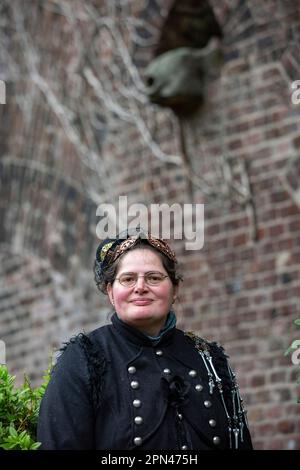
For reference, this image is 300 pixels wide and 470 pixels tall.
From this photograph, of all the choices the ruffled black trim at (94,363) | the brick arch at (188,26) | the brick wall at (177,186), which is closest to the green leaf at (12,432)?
the ruffled black trim at (94,363)

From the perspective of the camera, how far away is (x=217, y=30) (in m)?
6.48

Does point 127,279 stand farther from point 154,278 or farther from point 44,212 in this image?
point 44,212

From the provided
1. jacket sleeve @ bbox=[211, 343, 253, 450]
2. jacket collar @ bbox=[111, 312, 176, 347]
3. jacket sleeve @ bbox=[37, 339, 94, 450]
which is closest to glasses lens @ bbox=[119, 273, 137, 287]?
jacket collar @ bbox=[111, 312, 176, 347]

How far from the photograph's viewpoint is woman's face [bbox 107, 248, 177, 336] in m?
2.85

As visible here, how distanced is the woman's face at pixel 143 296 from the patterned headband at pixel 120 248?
0.02m

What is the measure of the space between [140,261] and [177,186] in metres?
3.46

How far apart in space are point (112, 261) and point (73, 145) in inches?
177

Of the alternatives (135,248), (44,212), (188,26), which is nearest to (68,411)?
(135,248)

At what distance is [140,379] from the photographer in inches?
110

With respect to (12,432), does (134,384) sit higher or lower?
higher

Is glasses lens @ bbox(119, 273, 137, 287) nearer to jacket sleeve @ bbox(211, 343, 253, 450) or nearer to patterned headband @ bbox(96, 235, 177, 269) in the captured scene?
patterned headband @ bbox(96, 235, 177, 269)

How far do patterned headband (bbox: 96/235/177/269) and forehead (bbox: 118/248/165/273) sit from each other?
2 cm
